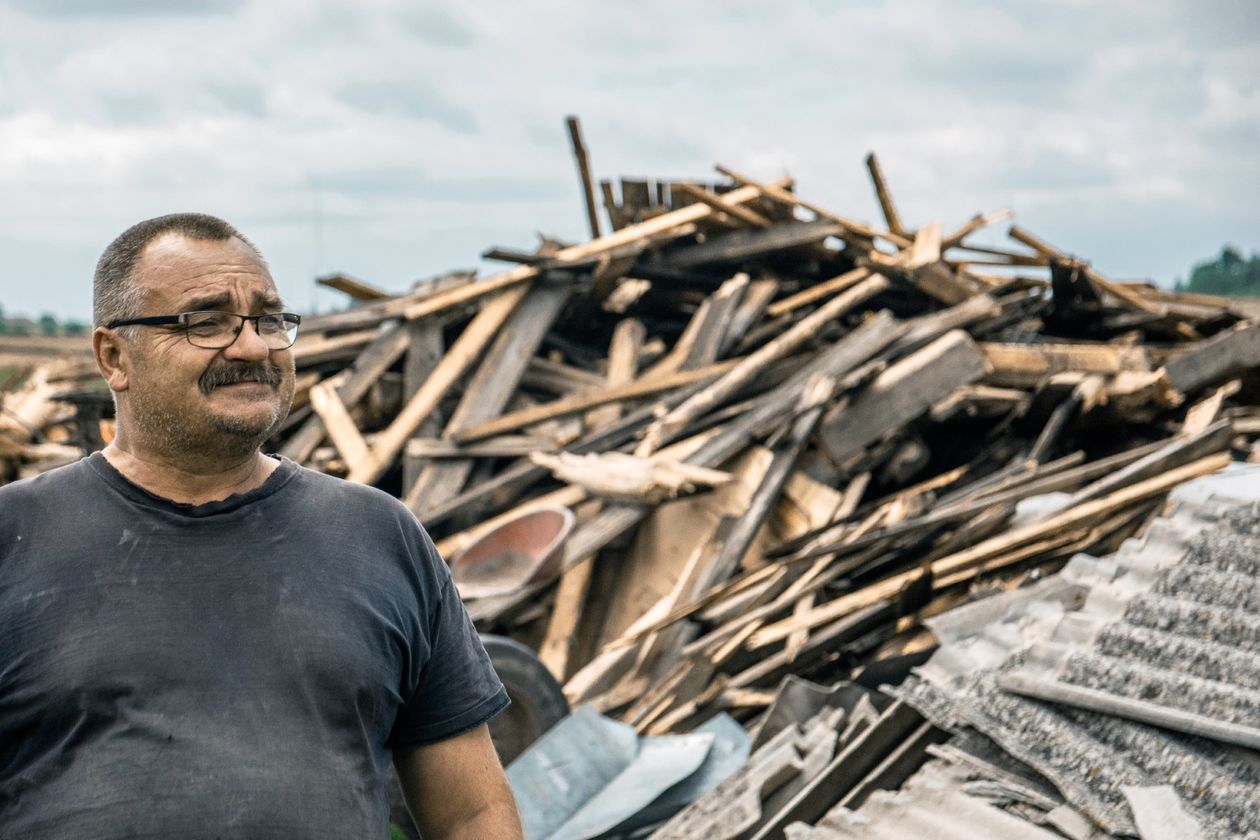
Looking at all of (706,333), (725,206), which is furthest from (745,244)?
(706,333)

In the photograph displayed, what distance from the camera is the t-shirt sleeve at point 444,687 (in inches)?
89.4

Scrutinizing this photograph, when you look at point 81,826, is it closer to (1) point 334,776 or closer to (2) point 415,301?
(1) point 334,776

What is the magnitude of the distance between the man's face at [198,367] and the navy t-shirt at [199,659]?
0.39 feet

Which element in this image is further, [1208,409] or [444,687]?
[1208,409]

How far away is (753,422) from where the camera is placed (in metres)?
7.53

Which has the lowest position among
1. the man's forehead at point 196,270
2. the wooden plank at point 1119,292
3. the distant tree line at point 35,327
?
the distant tree line at point 35,327

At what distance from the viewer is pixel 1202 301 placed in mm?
10844

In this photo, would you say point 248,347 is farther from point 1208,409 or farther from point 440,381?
point 1208,409

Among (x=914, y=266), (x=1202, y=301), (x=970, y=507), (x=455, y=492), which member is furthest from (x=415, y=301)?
(x=1202, y=301)

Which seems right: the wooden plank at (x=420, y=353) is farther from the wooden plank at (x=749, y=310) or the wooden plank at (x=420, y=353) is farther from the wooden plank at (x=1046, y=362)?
the wooden plank at (x=1046, y=362)

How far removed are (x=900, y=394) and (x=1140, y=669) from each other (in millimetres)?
3990

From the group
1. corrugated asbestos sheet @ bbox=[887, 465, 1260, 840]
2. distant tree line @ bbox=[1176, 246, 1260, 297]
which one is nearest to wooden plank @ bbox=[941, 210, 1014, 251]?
corrugated asbestos sheet @ bbox=[887, 465, 1260, 840]

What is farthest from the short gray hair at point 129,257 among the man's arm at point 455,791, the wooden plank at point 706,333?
the wooden plank at point 706,333

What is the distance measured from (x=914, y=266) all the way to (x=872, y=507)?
2448 mm
